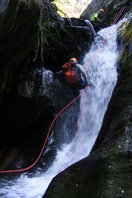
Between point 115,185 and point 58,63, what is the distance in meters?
5.93

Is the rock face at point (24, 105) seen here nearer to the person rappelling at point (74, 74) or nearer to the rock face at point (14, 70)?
the rock face at point (14, 70)

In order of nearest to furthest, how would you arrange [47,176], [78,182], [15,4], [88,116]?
1. [78,182]
2. [15,4]
3. [47,176]
4. [88,116]

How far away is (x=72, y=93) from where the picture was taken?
7684 mm

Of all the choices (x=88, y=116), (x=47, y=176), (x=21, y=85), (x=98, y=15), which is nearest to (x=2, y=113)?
(x=21, y=85)

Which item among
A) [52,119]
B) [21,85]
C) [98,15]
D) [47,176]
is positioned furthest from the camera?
[98,15]

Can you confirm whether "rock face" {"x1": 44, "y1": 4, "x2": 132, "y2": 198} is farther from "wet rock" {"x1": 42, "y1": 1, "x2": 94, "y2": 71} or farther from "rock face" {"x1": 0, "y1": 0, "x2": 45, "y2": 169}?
"wet rock" {"x1": 42, "y1": 1, "x2": 94, "y2": 71}

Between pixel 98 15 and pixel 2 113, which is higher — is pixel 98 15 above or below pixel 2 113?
above

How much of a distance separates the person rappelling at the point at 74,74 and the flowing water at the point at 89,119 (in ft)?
3.68

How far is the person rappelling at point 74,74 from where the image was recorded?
6.54m

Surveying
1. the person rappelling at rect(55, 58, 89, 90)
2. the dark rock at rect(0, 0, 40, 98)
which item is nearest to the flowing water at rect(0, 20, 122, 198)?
the person rappelling at rect(55, 58, 89, 90)

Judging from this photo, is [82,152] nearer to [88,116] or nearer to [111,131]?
[88,116]

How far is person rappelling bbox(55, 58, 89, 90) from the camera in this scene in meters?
6.54

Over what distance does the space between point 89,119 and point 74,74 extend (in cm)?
161

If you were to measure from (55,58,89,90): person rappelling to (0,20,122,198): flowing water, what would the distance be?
1120 millimetres
